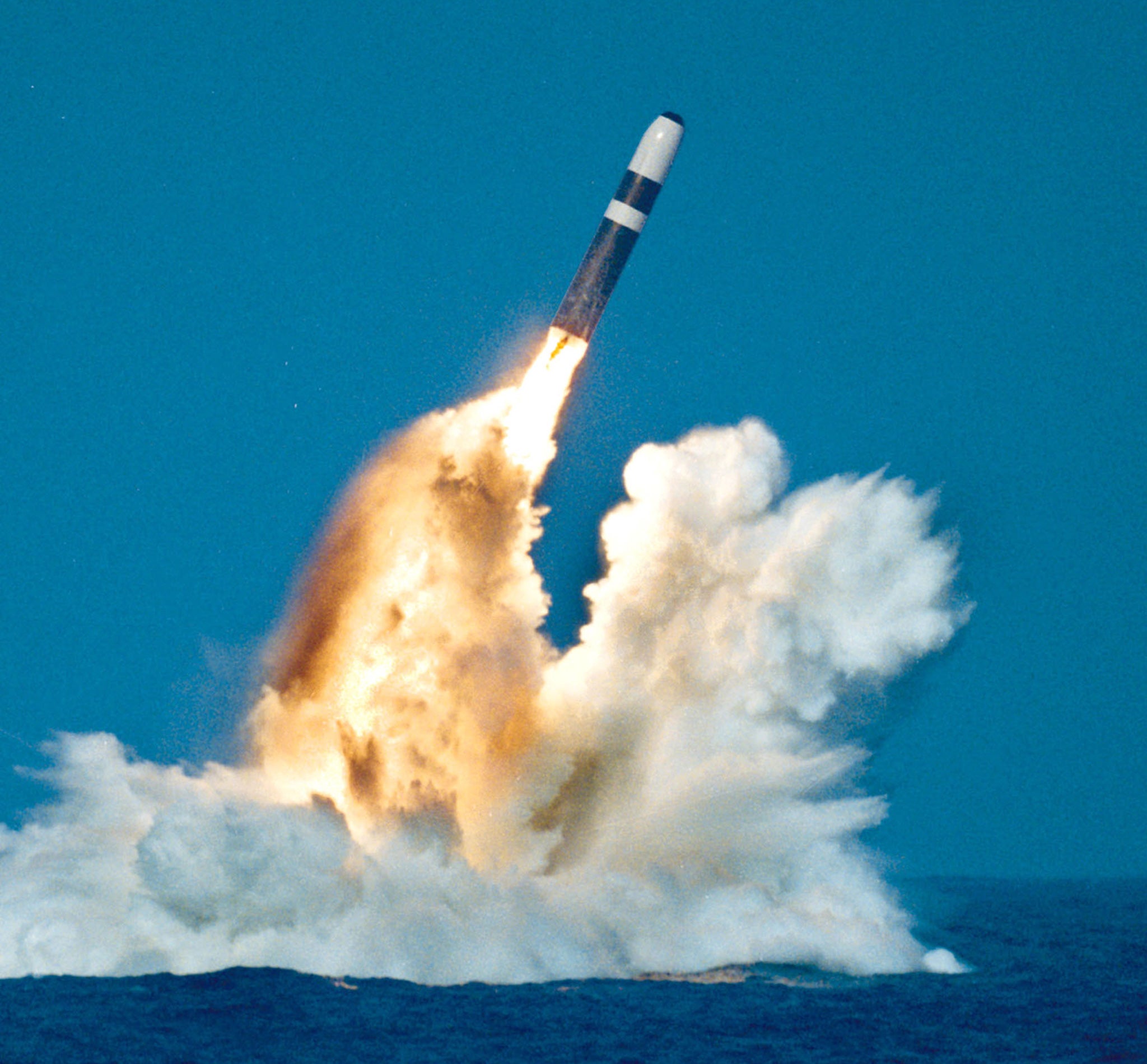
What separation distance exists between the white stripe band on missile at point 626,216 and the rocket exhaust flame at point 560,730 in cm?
152

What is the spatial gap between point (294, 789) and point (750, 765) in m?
12.0

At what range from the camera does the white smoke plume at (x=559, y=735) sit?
37688 mm

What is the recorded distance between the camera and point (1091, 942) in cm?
4953

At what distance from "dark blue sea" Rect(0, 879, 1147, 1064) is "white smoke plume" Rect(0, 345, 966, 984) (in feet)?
4.50

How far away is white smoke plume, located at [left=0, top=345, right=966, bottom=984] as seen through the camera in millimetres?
37688

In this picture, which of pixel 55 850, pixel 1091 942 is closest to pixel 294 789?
pixel 55 850

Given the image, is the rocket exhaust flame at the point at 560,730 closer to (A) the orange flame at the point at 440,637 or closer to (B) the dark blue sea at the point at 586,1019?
(A) the orange flame at the point at 440,637

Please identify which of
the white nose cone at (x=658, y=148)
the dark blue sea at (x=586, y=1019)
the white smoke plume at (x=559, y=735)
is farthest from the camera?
the white nose cone at (x=658, y=148)

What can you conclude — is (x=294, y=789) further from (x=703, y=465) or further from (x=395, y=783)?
(x=703, y=465)

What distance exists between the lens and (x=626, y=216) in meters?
40.5

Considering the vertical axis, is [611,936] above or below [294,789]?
below

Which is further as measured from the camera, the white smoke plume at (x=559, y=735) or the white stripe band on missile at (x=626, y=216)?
the white stripe band on missile at (x=626, y=216)

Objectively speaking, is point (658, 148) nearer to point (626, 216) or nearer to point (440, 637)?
point (626, 216)

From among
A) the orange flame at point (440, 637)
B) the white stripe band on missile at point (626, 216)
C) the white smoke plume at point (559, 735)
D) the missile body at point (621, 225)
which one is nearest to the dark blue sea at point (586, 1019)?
the white smoke plume at point (559, 735)
